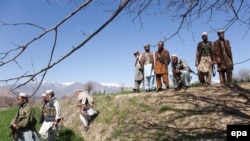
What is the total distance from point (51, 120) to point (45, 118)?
0.72 feet

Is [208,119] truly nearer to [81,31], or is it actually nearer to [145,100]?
[145,100]

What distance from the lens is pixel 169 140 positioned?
10.3m

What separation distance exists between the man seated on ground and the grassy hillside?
0.35m

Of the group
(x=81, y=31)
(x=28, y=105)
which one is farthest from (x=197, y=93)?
(x=81, y=31)

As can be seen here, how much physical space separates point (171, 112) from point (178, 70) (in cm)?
230

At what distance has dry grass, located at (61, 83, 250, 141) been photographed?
1070cm

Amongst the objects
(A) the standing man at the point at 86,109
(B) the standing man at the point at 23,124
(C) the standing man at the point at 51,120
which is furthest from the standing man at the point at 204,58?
(B) the standing man at the point at 23,124

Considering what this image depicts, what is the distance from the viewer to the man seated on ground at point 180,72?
1421 cm

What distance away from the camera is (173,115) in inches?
475

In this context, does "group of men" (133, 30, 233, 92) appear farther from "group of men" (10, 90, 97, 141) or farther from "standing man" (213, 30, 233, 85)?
"group of men" (10, 90, 97, 141)

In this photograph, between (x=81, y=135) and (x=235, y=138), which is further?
(x=81, y=135)

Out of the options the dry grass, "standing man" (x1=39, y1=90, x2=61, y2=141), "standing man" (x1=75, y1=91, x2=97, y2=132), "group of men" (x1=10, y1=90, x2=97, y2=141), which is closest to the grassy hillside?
the dry grass

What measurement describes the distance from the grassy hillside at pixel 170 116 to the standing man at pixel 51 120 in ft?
5.30

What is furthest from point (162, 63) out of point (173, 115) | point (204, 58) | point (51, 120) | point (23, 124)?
point (23, 124)
